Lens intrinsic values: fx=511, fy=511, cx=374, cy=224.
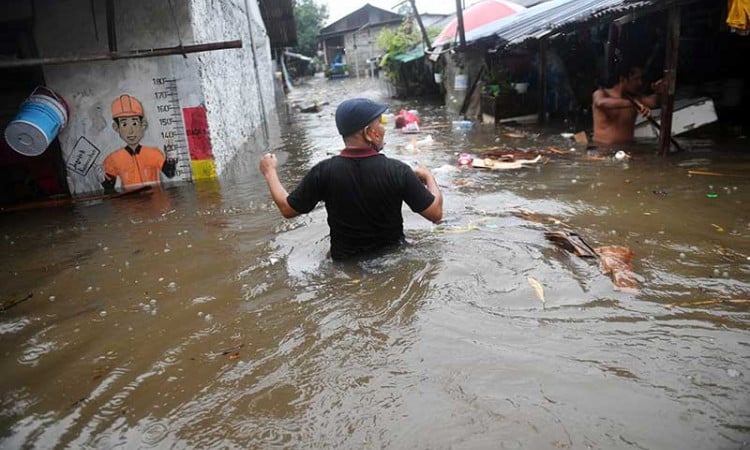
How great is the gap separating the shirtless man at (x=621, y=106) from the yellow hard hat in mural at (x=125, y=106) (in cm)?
731

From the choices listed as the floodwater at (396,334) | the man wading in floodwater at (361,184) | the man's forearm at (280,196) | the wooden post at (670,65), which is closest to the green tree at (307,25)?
the wooden post at (670,65)

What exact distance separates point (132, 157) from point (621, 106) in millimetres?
7788

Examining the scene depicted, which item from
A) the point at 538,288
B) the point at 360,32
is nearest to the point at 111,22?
the point at 538,288

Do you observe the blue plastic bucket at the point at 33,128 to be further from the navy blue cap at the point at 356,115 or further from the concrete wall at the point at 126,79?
the navy blue cap at the point at 356,115

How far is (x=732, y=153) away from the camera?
287 inches

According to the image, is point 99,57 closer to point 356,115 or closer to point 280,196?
point 280,196

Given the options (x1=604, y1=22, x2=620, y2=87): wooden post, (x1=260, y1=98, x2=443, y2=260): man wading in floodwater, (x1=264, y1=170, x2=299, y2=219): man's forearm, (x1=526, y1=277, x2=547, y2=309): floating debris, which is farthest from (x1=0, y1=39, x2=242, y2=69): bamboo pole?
(x1=604, y1=22, x2=620, y2=87): wooden post

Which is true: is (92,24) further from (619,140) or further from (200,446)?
(619,140)

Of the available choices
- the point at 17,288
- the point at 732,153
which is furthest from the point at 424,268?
the point at 732,153

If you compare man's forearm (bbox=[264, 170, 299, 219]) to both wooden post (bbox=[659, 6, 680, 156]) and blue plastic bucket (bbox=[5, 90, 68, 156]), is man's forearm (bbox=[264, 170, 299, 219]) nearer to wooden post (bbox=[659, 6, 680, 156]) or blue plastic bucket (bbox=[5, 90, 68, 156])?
blue plastic bucket (bbox=[5, 90, 68, 156])

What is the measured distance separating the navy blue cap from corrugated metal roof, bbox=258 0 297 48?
780 inches

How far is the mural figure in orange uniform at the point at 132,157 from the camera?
305 inches

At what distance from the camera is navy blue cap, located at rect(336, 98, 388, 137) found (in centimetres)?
342

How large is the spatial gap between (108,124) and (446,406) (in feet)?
24.3
